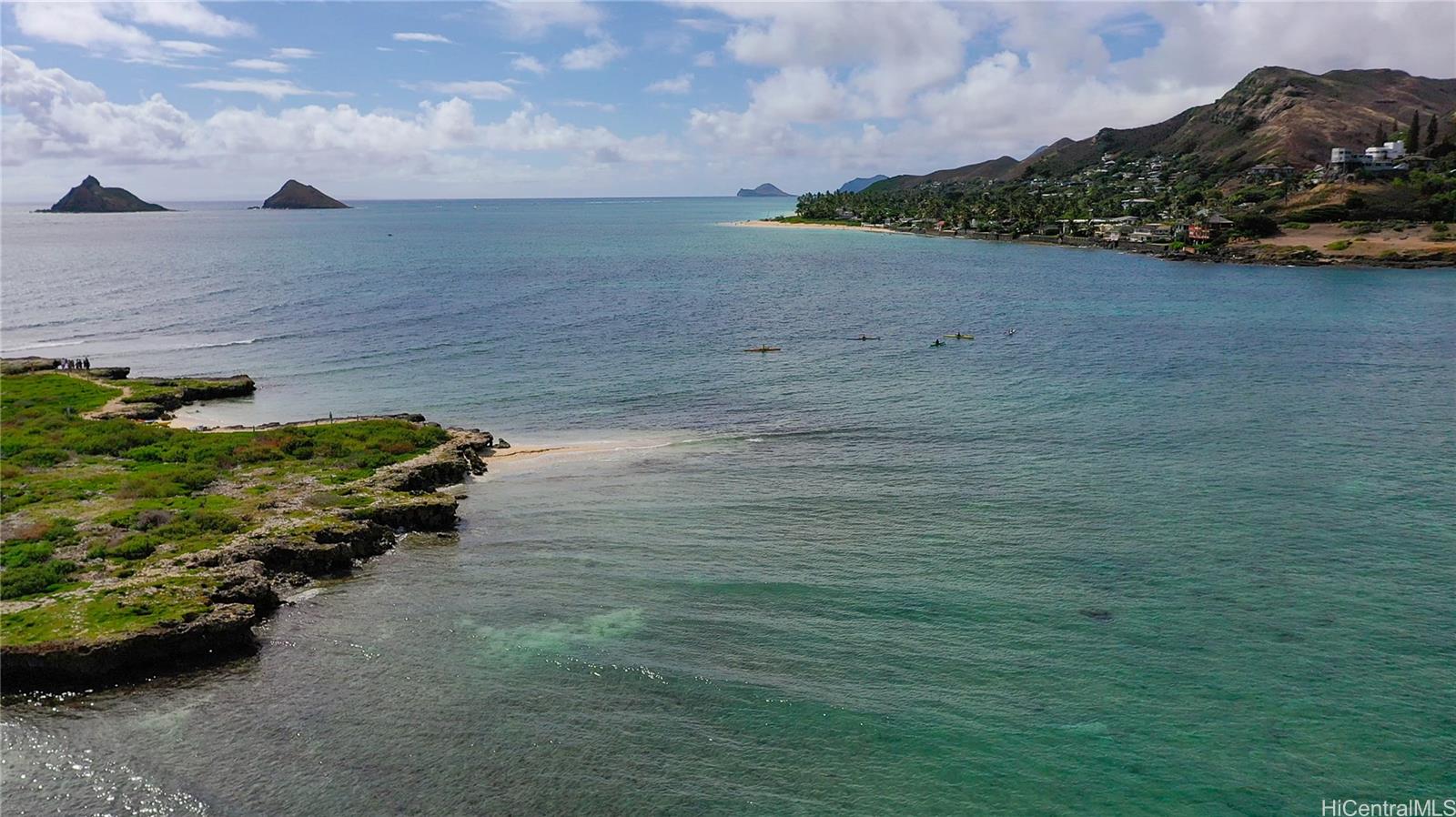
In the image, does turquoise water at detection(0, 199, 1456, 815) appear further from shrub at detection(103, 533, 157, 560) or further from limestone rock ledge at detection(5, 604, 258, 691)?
shrub at detection(103, 533, 157, 560)

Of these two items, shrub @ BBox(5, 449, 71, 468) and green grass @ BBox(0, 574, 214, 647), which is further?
shrub @ BBox(5, 449, 71, 468)

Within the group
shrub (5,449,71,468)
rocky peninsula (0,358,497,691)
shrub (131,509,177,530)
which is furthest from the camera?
shrub (5,449,71,468)

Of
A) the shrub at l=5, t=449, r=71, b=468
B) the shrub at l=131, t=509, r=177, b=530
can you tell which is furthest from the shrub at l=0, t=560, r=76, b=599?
the shrub at l=5, t=449, r=71, b=468

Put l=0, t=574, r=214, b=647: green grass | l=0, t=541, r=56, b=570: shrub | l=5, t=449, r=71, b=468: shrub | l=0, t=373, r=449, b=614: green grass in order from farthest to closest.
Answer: l=5, t=449, r=71, b=468: shrub < l=0, t=373, r=449, b=614: green grass < l=0, t=541, r=56, b=570: shrub < l=0, t=574, r=214, b=647: green grass

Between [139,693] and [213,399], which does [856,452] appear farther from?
[213,399]

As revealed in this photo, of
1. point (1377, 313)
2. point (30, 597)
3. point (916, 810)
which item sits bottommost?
point (916, 810)

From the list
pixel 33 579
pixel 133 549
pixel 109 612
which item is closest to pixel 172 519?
pixel 133 549

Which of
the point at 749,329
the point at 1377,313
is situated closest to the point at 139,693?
the point at 749,329
